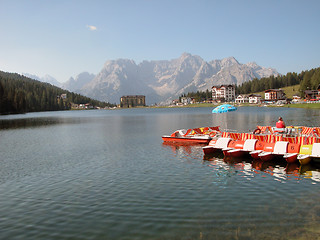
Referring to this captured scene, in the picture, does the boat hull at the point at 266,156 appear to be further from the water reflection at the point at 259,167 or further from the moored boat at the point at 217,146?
the moored boat at the point at 217,146

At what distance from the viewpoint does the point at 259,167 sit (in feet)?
92.6

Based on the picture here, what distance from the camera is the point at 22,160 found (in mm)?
36281

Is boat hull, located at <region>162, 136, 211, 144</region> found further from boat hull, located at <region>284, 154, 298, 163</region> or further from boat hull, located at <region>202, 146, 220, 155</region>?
boat hull, located at <region>284, 154, 298, 163</region>

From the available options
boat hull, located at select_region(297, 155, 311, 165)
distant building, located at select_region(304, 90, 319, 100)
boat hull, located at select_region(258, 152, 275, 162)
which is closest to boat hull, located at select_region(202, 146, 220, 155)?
boat hull, located at select_region(258, 152, 275, 162)

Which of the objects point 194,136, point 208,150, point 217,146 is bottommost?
point 208,150

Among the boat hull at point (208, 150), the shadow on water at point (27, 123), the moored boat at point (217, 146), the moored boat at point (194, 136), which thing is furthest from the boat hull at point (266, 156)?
the shadow on water at point (27, 123)

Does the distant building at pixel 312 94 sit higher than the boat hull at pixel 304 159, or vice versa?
the distant building at pixel 312 94

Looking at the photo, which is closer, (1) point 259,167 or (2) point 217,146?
(1) point 259,167

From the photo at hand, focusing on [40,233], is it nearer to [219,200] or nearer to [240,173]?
[219,200]

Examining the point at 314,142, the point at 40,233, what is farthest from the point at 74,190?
the point at 314,142

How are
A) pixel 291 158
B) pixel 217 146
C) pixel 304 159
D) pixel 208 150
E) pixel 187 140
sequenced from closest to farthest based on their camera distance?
pixel 304 159
pixel 291 158
pixel 217 146
pixel 208 150
pixel 187 140

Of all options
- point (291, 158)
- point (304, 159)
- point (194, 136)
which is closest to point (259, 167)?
point (291, 158)

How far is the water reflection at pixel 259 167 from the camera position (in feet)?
81.2

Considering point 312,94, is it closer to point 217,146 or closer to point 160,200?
point 217,146
